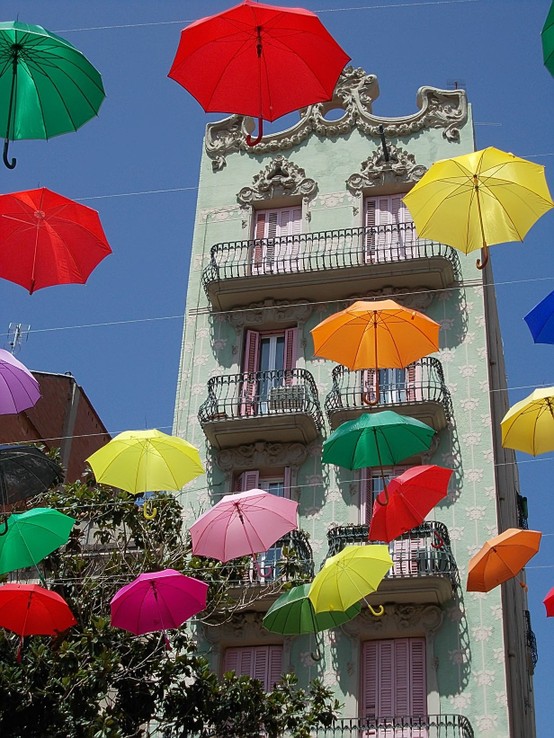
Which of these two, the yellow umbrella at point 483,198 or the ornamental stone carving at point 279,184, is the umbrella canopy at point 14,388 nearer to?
the yellow umbrella at point 483,198

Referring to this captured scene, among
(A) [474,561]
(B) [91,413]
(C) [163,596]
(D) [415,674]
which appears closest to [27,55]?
(C) [163,596]

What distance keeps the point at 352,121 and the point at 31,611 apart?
49.6 ft

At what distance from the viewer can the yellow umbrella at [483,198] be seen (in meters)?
16.2

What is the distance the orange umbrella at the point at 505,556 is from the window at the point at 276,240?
995 cm

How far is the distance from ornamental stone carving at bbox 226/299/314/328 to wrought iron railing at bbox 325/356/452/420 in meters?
1.89

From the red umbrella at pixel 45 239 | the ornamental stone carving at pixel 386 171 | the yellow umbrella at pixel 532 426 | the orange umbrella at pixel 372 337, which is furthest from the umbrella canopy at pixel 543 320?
the ornamental stone carving at pixel 386 171

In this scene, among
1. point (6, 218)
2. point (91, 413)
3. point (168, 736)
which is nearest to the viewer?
point (6, 218)

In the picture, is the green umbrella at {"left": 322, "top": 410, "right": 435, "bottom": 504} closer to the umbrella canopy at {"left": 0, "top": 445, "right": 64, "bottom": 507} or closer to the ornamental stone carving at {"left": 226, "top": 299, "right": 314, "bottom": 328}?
the umbrella canopy at {"left": 0, "top": 445, "right": 64, "bottom": 507}

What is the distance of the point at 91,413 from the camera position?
36.1 meters

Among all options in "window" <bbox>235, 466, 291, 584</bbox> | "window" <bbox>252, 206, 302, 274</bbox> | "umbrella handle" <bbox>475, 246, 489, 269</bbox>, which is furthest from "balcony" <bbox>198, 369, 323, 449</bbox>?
"umbrella handle" <bbox>475, 246, 489, 269</bbox>

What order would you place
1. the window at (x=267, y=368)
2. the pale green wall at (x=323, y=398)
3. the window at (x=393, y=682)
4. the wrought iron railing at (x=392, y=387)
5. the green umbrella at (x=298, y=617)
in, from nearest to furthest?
the green umbrella at (x=298, y=617) < the window at (x=393, y=682) < the pale green wall at (x=323, y=398) < the wrought iron railing at (x=392, y=387) < the window at (x=267, y=368)

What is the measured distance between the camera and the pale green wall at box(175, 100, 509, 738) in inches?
813

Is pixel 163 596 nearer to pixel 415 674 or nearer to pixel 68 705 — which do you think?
pixel 68 705

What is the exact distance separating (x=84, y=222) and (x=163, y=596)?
544 cm
